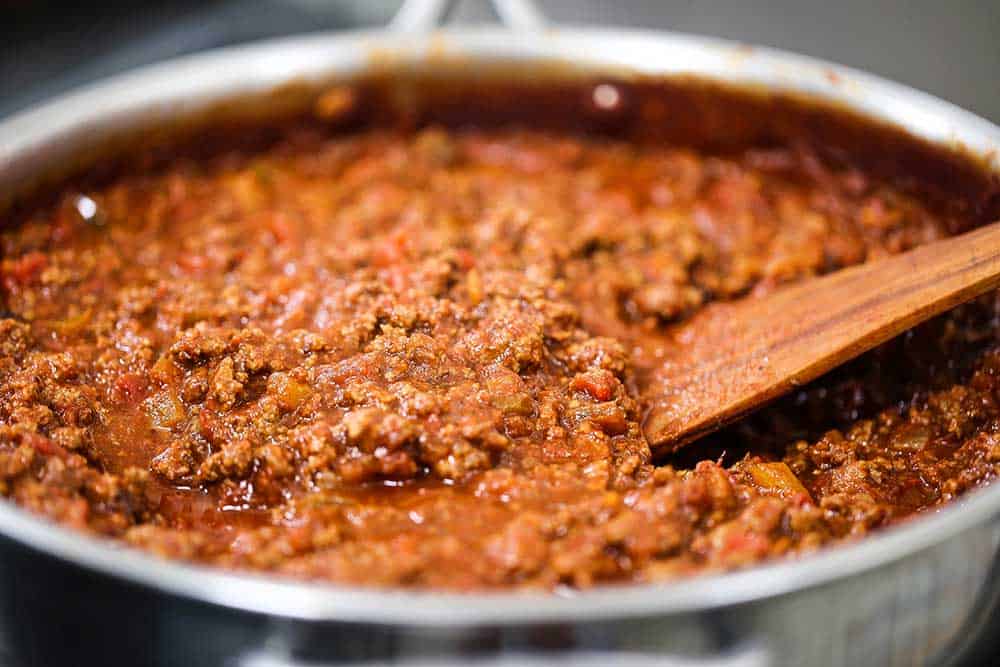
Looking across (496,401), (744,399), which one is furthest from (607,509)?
(744,399)

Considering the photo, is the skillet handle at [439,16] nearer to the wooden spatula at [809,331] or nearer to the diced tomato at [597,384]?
the wooden spatula at [809,331]

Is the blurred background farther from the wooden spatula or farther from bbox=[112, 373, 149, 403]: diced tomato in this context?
the wooden spatula

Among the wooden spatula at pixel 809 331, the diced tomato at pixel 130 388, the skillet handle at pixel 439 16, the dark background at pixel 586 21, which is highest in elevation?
the dark background at pixel 586 21

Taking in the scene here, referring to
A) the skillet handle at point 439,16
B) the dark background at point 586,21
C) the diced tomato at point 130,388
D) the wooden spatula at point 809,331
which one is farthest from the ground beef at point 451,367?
the dark background at point 586,21

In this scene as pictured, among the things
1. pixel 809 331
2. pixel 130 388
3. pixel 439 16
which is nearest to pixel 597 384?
pixel 809 331

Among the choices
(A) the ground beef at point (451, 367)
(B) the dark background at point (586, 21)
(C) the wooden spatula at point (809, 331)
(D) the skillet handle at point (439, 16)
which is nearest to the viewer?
(A) the ground beef at point (451, 367)

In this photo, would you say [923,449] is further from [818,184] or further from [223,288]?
[223,288]
